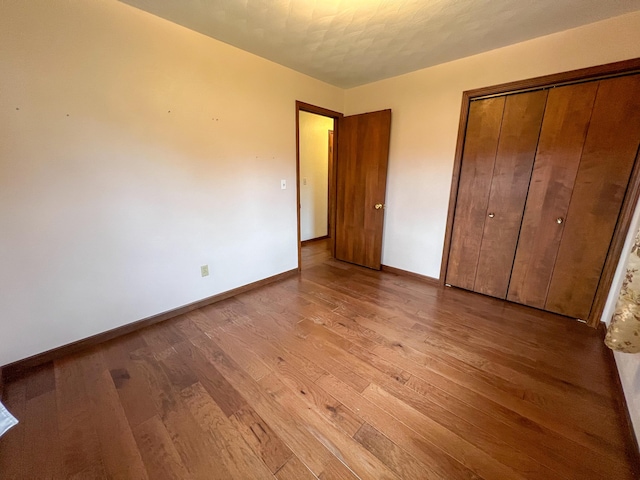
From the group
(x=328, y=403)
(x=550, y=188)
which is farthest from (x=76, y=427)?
(x=550, y=188)

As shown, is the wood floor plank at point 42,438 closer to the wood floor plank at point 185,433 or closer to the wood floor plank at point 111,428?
the wood floor plank at point 111,428

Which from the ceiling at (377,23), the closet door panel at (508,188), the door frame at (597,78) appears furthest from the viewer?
the closet door panel at (508,188)

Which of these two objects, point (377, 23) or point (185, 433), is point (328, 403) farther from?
point (377, 23)

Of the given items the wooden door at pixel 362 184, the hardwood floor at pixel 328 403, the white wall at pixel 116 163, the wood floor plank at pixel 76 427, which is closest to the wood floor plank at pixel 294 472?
the hardwood floor at pixel 328 403

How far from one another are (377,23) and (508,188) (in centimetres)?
186

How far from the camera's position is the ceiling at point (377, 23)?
1.71 meters

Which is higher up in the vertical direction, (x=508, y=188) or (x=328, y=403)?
(x=508, y=188)

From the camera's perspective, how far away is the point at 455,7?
1.72 meters

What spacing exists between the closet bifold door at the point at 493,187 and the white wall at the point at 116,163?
214cm

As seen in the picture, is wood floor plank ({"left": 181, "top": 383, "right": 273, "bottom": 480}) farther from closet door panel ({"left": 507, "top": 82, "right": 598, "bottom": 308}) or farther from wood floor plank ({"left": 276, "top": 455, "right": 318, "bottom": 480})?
closet door panel ({"left": 507, "top": 82, "right": 598, "bottom": 308})

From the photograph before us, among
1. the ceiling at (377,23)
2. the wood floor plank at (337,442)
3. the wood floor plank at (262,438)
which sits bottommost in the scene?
the wood floor plank at (262,438)

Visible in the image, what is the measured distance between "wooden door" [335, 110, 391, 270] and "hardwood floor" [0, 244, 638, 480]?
1.42 m

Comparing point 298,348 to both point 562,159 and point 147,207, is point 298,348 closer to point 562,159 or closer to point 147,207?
point 147,207

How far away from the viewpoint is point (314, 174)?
15.9 feet
